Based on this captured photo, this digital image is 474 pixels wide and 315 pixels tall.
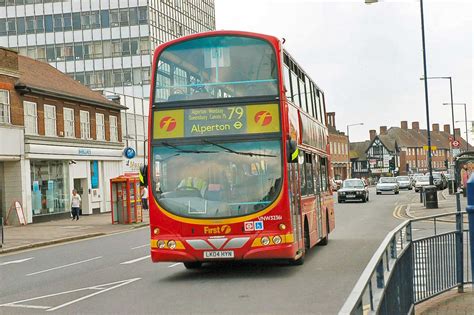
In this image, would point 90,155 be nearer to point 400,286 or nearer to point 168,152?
point 168,152

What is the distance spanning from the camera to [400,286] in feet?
21.8

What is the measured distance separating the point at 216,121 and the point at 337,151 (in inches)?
4312

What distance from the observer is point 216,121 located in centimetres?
1251

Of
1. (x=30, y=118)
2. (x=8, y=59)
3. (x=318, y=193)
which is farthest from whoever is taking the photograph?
(x=30, y=118)

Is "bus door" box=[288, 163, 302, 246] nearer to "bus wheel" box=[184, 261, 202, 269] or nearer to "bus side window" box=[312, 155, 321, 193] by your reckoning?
"bus wheel" box=[184, 261, 202, 269]

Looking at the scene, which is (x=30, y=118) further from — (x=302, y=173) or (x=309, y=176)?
(x=302, y=173)

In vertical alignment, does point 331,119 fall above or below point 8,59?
above

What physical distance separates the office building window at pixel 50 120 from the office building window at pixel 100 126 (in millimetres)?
5446

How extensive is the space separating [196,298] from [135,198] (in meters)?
23.8

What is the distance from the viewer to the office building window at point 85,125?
4366 cm

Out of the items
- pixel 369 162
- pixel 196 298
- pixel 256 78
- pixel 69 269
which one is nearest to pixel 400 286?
pixel 196 298

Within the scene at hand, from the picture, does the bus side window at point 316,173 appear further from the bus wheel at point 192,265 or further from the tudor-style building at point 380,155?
the tudor-style building at point 380,155

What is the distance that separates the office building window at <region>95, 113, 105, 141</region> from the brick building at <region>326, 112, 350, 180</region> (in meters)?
73.2

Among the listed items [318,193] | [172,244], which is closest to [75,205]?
[318,193]
